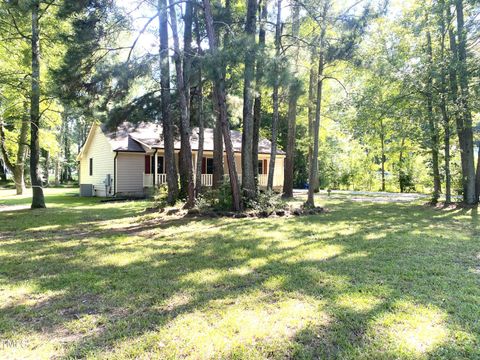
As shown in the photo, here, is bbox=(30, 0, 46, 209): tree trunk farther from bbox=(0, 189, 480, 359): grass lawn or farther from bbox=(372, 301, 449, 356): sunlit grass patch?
bbox=(372, 301, 449, 356): sunlit grass patch

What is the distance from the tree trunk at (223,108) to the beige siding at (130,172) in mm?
9620

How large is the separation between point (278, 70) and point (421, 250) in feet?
15.3

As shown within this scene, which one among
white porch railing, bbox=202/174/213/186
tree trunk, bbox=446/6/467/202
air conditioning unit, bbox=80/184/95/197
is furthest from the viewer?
white porch railing, bbox=202/174/213/186

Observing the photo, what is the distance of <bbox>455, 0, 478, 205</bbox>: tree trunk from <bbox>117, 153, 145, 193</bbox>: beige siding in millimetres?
14416

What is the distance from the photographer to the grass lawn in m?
2.53

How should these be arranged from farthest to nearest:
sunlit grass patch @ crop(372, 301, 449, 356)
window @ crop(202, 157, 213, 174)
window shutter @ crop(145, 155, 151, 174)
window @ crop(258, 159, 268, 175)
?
window @ crop(258, 159, 268, 175)
window @ crop(202, 157, 213, 174)
window shutter @ crop(145, 155, 151, 174)
sunlit grass patch @ crop(372, 301, 449, 356)

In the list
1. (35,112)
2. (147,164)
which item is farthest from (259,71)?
(147,164)

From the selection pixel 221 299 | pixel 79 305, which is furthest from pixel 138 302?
pixel 221 299

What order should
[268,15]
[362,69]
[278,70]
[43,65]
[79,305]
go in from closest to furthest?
[79,305] < [278,70] < [362,69] < [268,15] < [43,65]

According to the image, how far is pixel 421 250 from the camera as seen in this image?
5508mm

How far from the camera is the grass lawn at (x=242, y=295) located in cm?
253

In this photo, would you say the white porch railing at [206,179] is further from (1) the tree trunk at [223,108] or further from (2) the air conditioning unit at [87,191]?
(1) the tree trunk at [223,108]

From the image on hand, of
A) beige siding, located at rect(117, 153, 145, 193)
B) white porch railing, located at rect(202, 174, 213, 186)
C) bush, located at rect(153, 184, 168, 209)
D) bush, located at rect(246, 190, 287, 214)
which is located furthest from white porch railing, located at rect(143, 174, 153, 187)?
bush, located at rect(246, 190, 287, 214)

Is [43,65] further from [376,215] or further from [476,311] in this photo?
[476,311]
